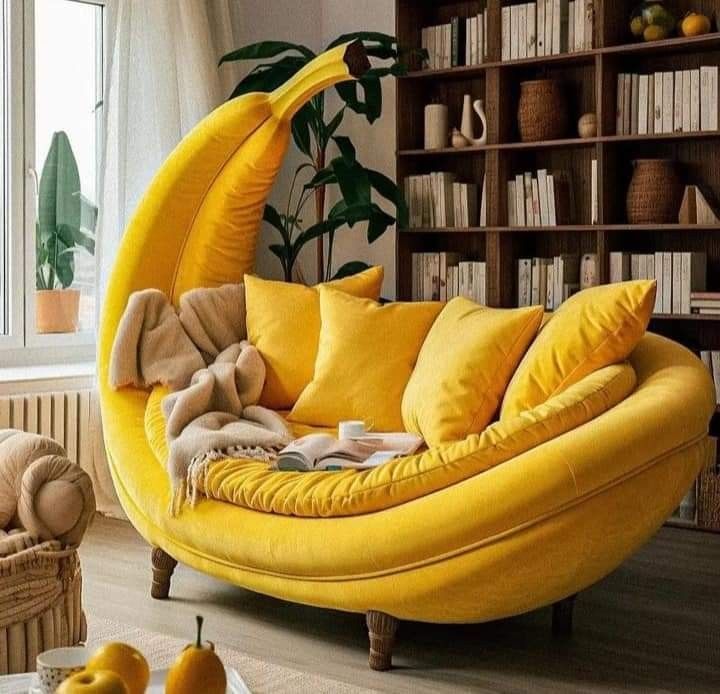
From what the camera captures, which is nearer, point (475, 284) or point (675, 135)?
point (675, 135)

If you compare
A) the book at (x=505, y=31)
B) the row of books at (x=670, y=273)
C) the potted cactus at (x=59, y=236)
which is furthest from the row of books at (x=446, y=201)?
the potted cactus at (x=59, y=236)

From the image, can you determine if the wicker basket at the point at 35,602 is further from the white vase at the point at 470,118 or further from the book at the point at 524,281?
the white vase at the point at 470,118

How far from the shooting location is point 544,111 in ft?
15.8

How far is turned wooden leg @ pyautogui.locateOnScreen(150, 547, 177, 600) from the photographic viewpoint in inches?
138

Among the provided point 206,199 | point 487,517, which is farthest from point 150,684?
point 206,199

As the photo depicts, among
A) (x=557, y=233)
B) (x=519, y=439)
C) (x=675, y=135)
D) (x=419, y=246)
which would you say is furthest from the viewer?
(x=419, y=246)

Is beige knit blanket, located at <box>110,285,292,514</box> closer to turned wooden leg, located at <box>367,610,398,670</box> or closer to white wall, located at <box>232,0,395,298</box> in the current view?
turned wooden leg, located at <box>367,610,398,670</box>

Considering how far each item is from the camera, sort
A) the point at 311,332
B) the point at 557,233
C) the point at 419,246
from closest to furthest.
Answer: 1. the point at 311,332
2. the point at 557,233
3. the point at 419,246

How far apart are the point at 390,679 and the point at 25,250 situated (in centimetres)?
262

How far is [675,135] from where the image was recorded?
4.50 meters

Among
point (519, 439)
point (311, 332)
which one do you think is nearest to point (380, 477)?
point (519, 439)

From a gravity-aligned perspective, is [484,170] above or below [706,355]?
above

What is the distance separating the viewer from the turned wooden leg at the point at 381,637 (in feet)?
9.59

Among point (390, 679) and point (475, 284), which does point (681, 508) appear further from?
point (390, 679)
